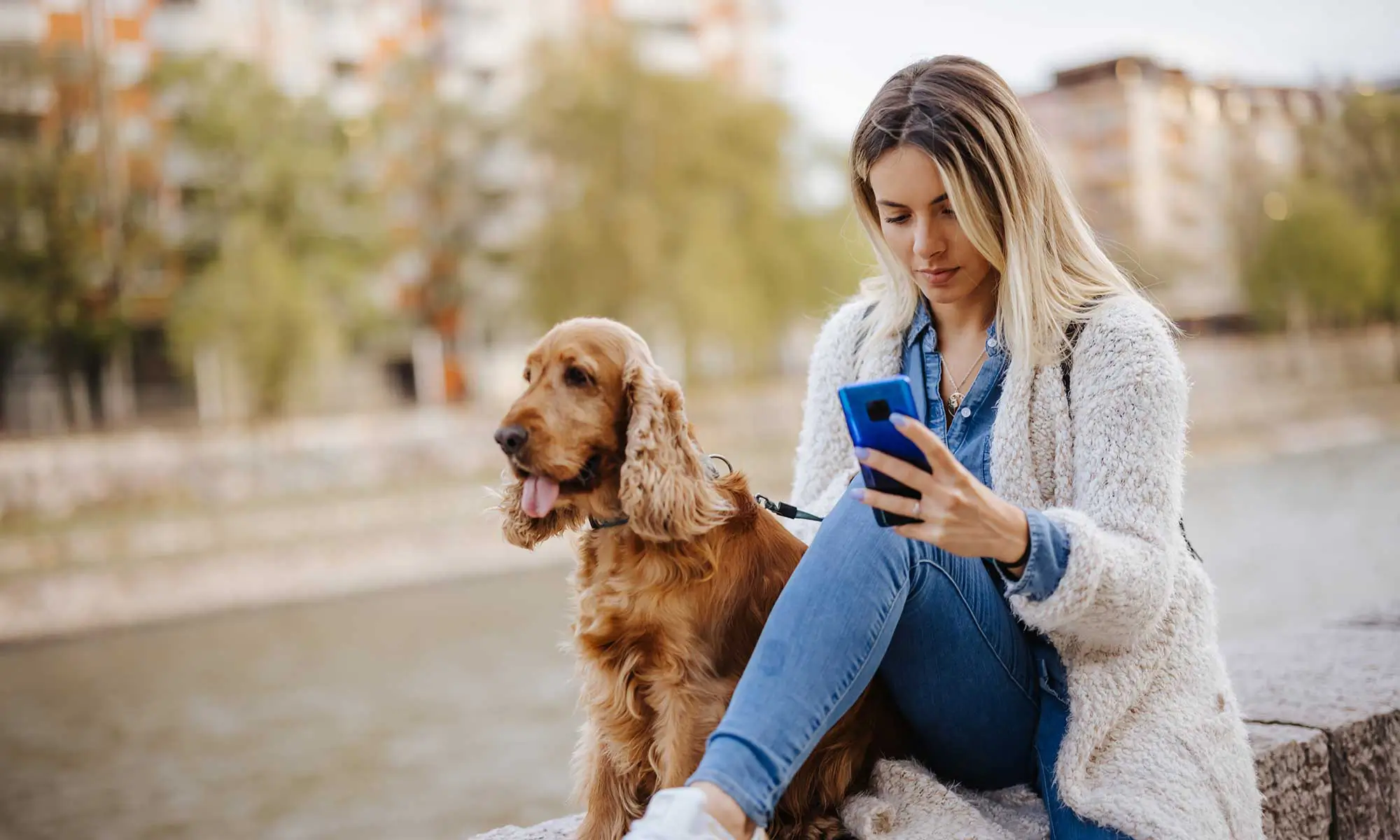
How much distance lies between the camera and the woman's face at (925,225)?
7.03ft

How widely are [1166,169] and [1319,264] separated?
4.82 m

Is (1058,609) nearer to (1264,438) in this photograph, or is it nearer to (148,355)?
(1264,438)

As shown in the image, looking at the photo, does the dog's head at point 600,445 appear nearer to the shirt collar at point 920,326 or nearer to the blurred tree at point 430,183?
the shirt collar at point 920,326

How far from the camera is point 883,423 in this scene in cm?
171

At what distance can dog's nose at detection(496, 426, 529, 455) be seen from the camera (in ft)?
6.73

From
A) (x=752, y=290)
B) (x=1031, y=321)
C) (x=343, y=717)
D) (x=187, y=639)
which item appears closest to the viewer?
(x=1031, y=321)

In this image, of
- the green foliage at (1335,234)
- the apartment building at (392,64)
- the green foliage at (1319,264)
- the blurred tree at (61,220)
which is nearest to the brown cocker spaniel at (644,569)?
the green foliage at (1335,234)

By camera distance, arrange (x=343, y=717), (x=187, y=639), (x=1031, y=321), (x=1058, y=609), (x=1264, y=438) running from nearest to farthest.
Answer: (x=1058, y=609) < (x=1031, y=321) < (x=343, y=717) < (x=187, y=639) < (x=1264, y=438)

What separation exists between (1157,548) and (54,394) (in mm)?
29022

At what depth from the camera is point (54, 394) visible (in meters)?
26.8

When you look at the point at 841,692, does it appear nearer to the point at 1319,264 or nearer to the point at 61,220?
the point at 61,220

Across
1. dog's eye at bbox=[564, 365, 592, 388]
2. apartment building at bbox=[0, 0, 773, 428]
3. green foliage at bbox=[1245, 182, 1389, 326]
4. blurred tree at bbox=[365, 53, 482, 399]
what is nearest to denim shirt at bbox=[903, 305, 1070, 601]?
dog's eye at bbox=[564, 365, 592, 388]

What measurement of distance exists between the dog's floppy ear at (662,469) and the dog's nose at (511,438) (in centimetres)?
18

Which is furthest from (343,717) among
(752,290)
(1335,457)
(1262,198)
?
(1262,198)
